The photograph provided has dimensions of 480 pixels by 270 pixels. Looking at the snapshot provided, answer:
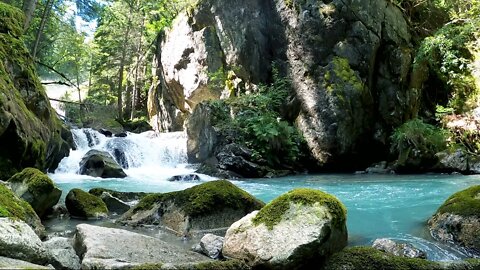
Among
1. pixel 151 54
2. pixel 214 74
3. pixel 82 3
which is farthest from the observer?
pixel 151 54

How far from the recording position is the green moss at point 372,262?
14.3 ft

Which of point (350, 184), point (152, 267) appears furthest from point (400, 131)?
point (152, 267)

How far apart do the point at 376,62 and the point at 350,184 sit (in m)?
8.10

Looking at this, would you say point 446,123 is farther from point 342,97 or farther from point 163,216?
point 163,216

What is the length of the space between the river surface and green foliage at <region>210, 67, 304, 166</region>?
7.00ft

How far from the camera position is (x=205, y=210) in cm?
630

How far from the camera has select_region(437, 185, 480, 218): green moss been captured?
5777 millimetres

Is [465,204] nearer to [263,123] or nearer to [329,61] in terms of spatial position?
[263,123]

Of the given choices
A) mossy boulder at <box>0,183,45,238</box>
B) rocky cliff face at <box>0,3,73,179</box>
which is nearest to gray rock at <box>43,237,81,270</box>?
mossy boulder at <box>0,183,45,238</box>

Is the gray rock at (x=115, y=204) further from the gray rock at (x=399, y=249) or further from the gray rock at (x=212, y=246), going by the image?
the gray rock at (x=399, y=249)

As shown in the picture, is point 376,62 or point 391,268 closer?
point 391,268

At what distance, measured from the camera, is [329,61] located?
59.9ft

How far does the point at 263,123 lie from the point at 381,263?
13172mm

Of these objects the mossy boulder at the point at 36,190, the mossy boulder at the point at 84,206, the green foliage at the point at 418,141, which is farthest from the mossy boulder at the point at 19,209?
the green foliage at the point at 418,141
